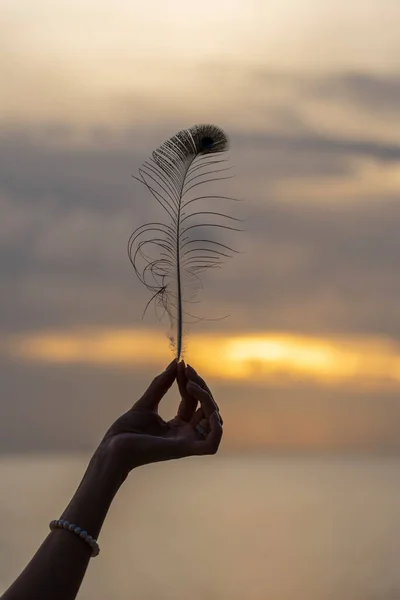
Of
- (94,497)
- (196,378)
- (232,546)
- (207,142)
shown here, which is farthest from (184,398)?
(232,546)

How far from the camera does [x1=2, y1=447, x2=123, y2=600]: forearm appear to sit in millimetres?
3844

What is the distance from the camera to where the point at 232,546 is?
4045 inches

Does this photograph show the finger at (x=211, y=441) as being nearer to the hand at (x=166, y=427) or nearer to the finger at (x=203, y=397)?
the hand at (x=166, y=427)

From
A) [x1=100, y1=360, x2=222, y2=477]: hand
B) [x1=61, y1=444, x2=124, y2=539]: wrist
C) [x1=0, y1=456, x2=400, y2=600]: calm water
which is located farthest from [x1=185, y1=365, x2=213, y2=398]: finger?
[x1=0, y1=456, x2=400, y2=600]: calm water

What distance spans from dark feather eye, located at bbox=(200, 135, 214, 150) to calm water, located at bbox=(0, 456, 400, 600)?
5580 cm

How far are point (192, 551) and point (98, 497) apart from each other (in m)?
94.7

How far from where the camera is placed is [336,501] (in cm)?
17075

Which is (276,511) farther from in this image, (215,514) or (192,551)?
(192,551)

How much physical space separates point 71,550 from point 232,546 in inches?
3988

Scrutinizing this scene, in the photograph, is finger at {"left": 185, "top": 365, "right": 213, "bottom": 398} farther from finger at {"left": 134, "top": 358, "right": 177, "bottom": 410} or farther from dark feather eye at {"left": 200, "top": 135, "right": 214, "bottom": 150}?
dark feather eye at {"left": 200, "top": 135, "right": 214, "bottom": 150}

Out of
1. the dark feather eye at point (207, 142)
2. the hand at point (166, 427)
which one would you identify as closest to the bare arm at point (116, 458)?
the hand at point (166, 427)

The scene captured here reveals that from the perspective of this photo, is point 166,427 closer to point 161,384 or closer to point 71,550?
point 161,384

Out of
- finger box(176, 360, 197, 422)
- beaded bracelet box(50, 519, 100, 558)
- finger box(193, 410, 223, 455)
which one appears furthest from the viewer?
finger box(176, 360, 197, 422)

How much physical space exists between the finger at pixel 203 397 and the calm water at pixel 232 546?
56.0m
